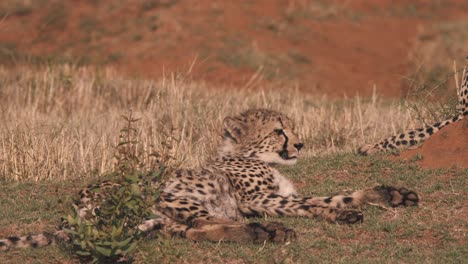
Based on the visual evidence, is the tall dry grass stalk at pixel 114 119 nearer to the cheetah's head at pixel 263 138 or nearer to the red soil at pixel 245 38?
the cheetah's head at pixel 263 138

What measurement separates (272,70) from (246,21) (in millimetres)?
3619

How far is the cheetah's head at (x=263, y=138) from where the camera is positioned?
7.52m

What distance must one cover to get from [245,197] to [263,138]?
87 centimetres

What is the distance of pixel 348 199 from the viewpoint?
661cm

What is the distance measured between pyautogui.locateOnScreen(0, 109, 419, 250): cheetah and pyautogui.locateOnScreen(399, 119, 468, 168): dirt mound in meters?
1.01

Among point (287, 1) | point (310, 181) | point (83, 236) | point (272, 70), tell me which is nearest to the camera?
point (83, 236)

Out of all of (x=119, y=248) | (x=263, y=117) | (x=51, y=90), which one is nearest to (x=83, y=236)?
(x=119, y=248)

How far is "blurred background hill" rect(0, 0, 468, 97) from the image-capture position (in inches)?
685

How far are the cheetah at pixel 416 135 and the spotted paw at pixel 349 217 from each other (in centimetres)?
247

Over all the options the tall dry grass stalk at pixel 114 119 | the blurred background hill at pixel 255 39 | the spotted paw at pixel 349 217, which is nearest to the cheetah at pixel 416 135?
the tall dry grass stalk at pixel 114 119

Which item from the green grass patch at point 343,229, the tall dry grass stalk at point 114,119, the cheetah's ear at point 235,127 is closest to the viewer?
the green grass patch at point 343,229

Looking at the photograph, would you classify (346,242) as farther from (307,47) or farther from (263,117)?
(307,47)

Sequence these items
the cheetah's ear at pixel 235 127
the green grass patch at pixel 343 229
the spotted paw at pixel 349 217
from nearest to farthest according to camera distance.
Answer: the green grass patch at pixel 343 229 → the spotted paw at pixel 349 217 → the cheetah's ear at pixel 235 127

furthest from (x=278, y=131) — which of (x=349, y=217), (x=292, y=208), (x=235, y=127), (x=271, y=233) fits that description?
(x=271, y=233)
